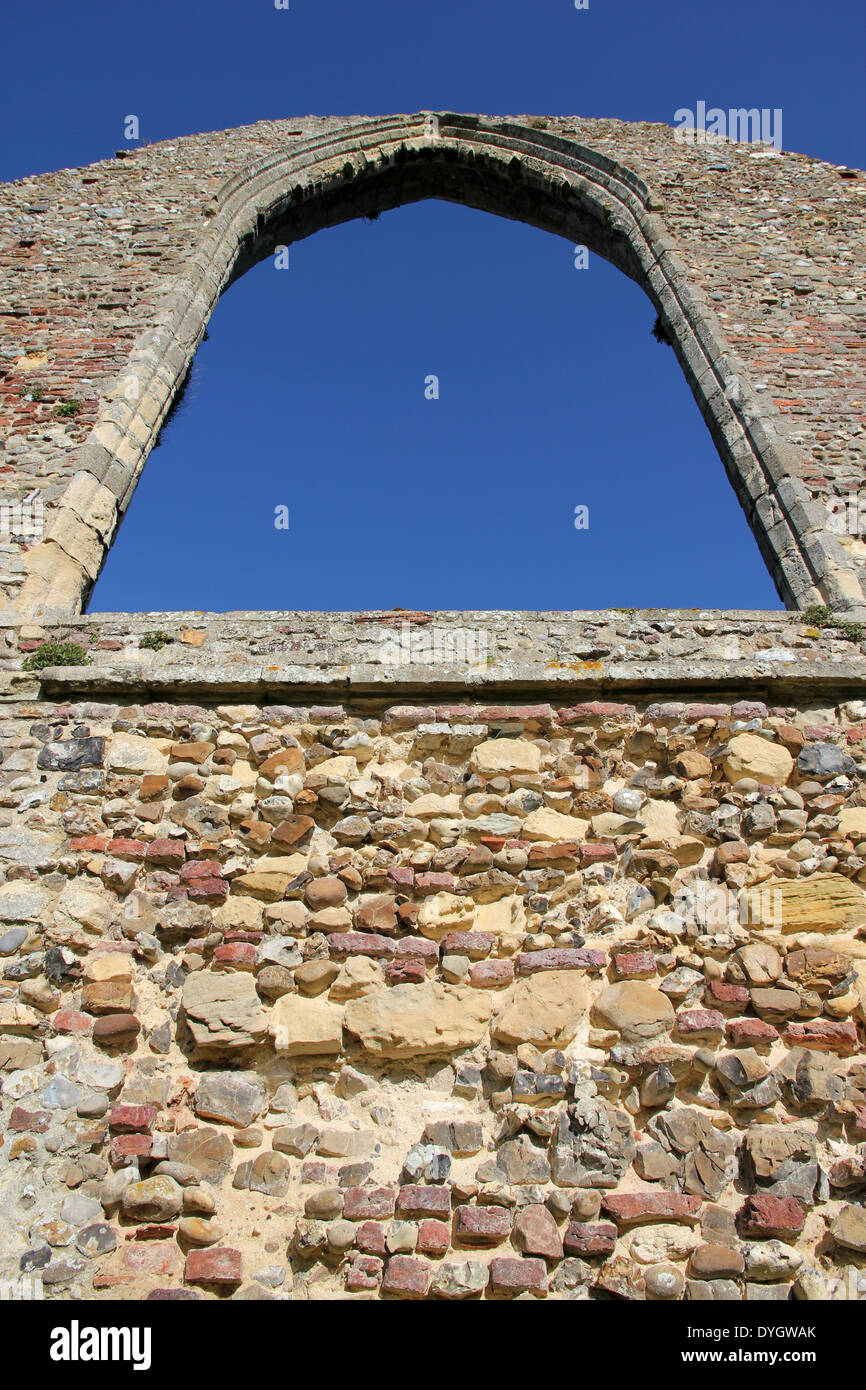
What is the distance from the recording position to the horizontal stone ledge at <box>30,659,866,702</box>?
13.0ft

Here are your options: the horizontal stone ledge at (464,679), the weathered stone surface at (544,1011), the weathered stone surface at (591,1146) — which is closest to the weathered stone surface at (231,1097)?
the weathered stone surface at (544,1011)

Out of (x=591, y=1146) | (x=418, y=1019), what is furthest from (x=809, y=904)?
(x=418, y=1019)

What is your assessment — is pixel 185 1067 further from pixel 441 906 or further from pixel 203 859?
pixel 441 906

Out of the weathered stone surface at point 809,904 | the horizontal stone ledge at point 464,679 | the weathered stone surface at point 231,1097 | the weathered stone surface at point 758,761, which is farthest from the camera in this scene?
the horizontal stone ledge at point 464,679

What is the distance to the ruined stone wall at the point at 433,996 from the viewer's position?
2648 mm

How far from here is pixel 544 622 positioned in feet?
13.9

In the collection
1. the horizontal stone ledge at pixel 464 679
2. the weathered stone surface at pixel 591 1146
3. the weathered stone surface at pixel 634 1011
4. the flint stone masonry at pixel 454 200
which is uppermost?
the flint stone masonry at pixel 454 200

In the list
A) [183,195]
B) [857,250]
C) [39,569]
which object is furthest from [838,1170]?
[183,195]

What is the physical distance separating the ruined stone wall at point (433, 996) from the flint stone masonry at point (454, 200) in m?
1.36

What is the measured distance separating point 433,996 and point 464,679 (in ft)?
4.61

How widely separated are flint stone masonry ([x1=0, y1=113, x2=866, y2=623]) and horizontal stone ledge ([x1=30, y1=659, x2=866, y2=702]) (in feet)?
2.10

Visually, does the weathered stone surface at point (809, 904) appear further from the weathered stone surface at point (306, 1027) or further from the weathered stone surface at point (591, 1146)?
the weathered stone surface at point (306, 1027)

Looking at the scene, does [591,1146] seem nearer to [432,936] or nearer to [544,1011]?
[544,1011]

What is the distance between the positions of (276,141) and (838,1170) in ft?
29.6
